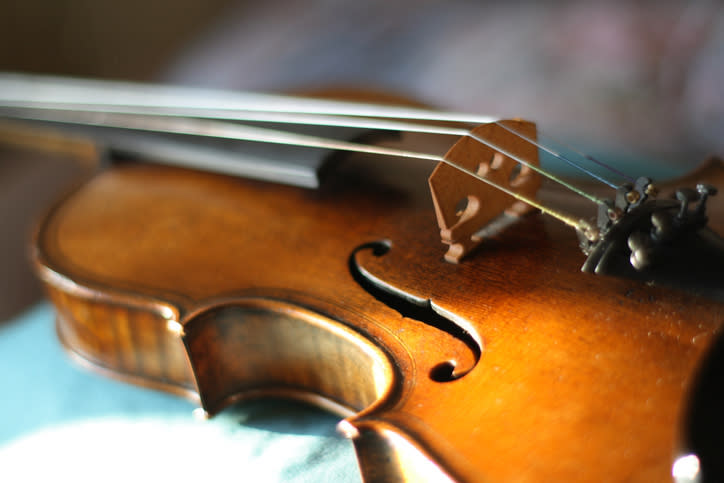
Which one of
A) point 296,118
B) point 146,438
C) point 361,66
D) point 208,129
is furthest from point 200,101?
point 146,438

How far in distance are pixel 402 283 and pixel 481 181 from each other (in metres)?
0.16

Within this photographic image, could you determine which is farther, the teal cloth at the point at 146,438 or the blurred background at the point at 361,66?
the blurred background at the point at 361,66

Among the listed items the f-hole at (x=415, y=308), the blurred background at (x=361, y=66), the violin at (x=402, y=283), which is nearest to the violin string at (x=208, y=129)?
the violin at (x=402, y=283)

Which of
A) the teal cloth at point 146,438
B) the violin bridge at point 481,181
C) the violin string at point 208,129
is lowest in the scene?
the teal cloth at point 146,438

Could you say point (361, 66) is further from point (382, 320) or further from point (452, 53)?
point (382, 320)

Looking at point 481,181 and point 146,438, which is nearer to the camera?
point 481,181

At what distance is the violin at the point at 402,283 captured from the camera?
0.57 meters

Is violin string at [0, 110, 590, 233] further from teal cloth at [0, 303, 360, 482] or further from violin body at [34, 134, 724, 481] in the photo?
teal cloth at [0, 303, 360, 482]

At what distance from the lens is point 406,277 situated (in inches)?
31.4

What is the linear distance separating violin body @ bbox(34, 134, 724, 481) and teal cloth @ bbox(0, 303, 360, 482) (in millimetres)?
35

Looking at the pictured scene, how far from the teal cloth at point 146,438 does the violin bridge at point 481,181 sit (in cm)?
32

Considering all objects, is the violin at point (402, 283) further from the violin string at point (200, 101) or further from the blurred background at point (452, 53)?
the blurred background at point (452, 53)

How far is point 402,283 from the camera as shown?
790mm

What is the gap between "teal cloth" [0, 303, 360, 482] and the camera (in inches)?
33.9
